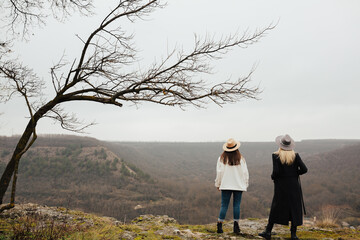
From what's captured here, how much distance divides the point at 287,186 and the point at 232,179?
1097 millimetres

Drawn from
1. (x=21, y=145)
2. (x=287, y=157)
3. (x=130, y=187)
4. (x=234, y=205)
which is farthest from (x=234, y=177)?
(x=130, y=187)

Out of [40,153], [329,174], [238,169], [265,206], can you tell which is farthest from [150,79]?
[329,174]

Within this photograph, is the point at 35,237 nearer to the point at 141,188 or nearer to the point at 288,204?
the point at 288,204

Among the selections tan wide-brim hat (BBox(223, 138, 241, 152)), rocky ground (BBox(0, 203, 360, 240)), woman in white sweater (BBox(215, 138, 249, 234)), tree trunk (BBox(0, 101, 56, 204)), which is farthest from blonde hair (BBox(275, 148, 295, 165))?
tree trunk (BBox(0, 101, 56, 204))

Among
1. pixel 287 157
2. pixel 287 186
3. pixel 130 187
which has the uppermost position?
pixel 287 157

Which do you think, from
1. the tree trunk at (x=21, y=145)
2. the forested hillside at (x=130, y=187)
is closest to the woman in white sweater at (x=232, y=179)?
the tree trunk at (x=21, y=145)

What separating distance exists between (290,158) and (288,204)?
930mm

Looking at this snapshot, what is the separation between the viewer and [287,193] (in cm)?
459

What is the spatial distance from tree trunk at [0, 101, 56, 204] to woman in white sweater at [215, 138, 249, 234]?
4183mm

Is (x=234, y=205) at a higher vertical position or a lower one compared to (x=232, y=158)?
lower

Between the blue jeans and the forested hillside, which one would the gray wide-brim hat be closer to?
the blue jeans

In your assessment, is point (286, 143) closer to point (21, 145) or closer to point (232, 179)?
point (232, 179)

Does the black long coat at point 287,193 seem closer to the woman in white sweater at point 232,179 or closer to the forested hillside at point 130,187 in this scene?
the woman in white sweater at point 232,179

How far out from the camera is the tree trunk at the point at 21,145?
4.79m
